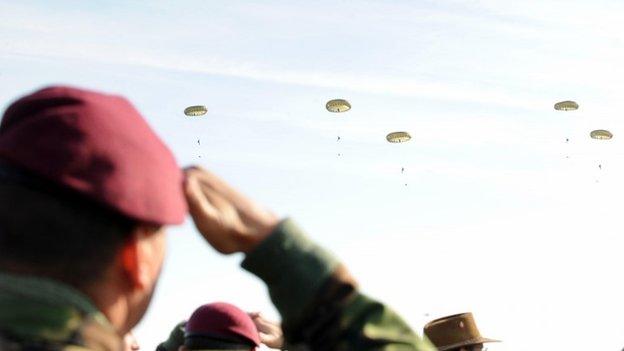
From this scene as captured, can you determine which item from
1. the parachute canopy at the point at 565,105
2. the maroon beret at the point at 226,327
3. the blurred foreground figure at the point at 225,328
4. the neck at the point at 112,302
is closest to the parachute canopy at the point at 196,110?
the parachute canopy at the point at 565,105

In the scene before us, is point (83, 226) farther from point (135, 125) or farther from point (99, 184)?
point (135, 125)

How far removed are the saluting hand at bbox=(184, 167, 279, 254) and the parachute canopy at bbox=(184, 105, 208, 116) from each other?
64.0 m

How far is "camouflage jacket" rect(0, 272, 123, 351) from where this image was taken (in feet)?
8.65

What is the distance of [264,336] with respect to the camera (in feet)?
32.1

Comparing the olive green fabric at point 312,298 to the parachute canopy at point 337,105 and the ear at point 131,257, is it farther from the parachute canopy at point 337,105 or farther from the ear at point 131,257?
the parachute canopy at point 337,105

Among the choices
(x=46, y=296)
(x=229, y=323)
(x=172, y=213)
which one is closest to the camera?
(x=46, y=296)

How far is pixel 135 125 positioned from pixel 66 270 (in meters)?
0.41

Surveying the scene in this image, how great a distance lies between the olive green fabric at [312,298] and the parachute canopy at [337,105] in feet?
220

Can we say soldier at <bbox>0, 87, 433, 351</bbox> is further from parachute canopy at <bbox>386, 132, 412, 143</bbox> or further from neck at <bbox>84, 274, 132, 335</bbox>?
parachute canopy at <bbox>386, 132, 412, 143</bbox>

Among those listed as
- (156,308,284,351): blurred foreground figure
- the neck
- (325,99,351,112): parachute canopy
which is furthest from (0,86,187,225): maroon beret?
(325,99,351,112): parachute canopy

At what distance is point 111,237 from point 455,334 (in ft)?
44.6

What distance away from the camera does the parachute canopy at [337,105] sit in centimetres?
7050

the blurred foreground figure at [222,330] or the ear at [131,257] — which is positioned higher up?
the blurred foreground figure at [222,330]

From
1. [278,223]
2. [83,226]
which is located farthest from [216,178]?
[83,226]
